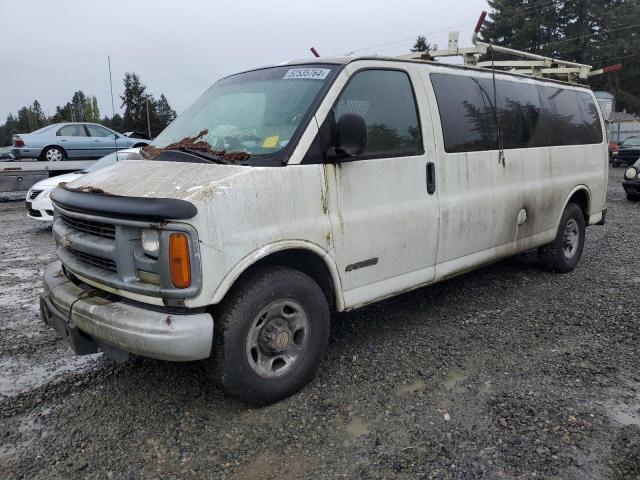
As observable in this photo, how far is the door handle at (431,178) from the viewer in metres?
4.10

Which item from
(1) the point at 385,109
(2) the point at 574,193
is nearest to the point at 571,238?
(2) the point at 574,193

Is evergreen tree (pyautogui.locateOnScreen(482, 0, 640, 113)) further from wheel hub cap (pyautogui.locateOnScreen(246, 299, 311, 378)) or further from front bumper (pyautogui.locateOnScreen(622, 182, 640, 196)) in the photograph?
wheel hub cap (pyautogui.locateOnScreen(246, 299, 311, 378))

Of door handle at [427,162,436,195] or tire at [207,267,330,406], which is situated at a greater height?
door handle at [427,162,436,195]

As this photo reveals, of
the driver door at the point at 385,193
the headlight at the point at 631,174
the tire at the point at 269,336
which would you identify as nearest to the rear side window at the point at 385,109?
the driver door at the point at 385,193

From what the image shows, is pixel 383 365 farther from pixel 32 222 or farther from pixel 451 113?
pixel 32 222

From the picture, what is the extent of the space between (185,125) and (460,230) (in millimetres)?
2334

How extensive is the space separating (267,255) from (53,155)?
1367 centimetres

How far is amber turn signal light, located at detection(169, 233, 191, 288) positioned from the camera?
2.81 metres

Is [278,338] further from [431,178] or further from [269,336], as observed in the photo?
[431,178]

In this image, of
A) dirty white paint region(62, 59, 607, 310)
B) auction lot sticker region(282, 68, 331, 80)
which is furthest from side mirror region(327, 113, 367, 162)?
auction lot sticker region(282, 68, 331, 80)

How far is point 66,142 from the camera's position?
14859 mm

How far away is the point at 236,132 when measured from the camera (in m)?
3.63

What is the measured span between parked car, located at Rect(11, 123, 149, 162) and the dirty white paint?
1175 centimetres

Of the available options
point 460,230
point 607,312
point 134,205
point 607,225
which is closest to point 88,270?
point 134,205
